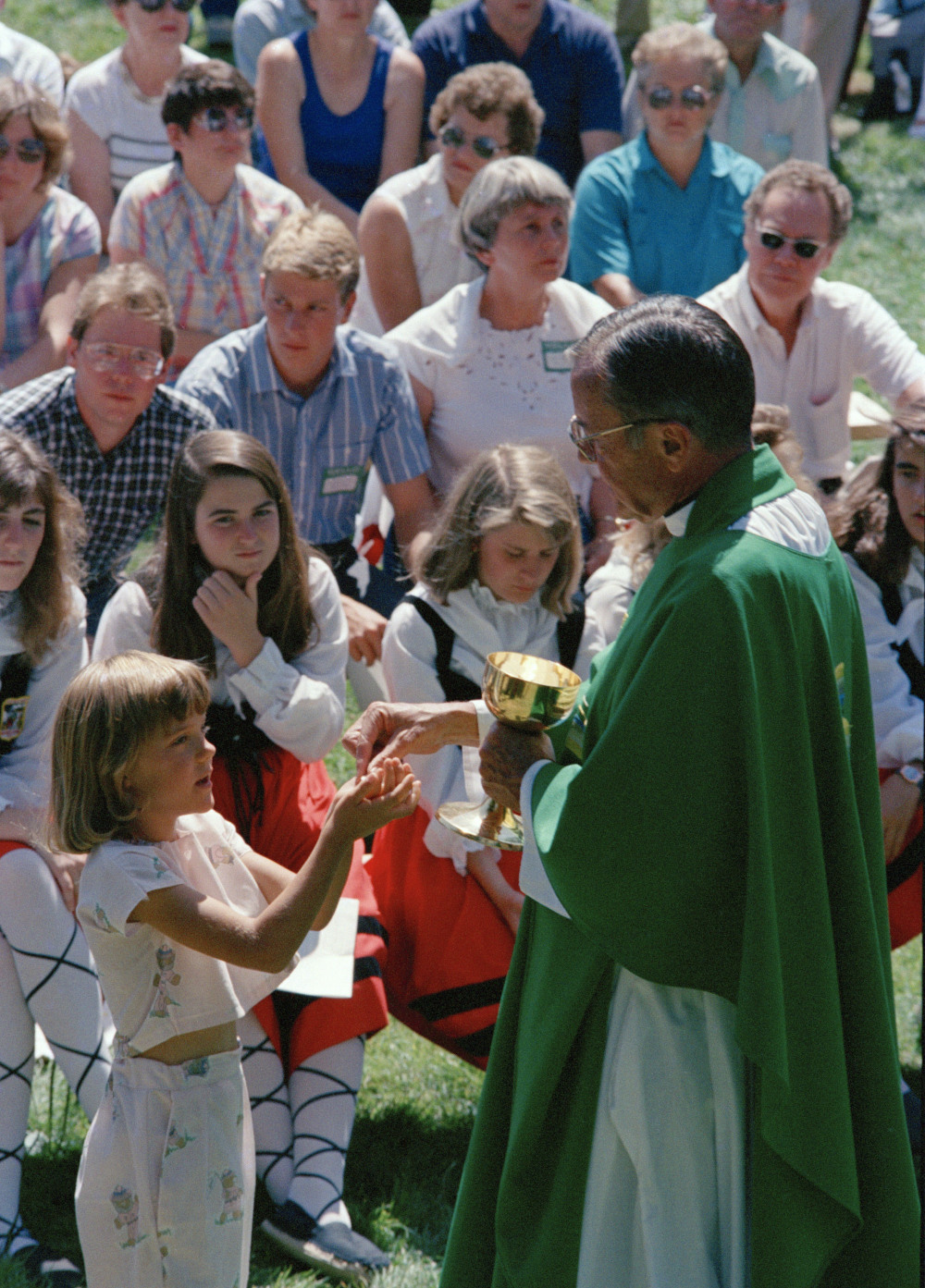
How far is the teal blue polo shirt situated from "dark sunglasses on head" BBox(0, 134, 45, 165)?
2133 millimetres

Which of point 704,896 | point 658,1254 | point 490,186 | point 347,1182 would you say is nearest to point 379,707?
point 704,896

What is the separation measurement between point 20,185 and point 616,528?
2.39 metres

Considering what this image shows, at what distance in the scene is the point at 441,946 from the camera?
3930mm

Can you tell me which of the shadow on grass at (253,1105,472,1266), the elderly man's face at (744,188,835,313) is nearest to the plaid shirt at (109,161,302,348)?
the elderly man's face at (744,188,835,313)

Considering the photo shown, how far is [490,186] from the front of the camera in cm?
521

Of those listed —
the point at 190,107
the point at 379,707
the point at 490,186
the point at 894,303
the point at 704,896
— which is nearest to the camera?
the point at 704,896

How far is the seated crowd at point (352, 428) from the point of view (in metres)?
3.60

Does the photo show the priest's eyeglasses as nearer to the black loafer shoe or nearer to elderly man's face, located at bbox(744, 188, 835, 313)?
the black loafer shoe

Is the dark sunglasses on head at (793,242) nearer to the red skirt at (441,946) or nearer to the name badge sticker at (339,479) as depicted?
the name badge sticker at (339,479)

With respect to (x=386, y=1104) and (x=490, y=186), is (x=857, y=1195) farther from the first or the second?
(x=490, y=186)

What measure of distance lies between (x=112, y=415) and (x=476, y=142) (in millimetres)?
2079

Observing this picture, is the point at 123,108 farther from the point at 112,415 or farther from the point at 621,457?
the point at 621,457

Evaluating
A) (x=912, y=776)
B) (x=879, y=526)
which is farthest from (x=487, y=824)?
(x=879, y=526)

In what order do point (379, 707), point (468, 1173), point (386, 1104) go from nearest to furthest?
1. point (468, 1173)
2. point (379, 707)
3. point (386, 1104)
